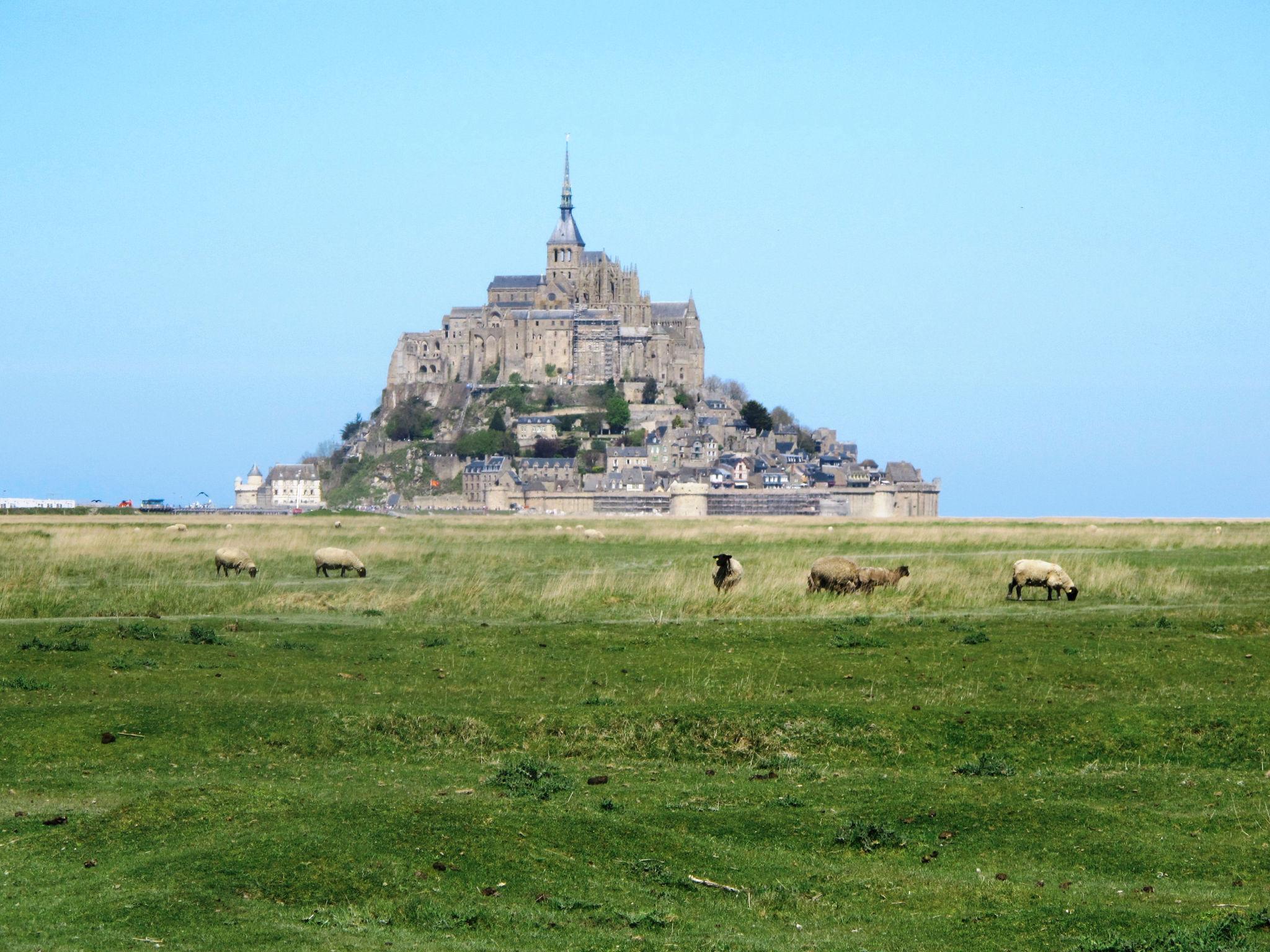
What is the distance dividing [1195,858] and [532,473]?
165 m

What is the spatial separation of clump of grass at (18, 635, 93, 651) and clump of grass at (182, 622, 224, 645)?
1.51 m

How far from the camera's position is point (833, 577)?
3091 cm

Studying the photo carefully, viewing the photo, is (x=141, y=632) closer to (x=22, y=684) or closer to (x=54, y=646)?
(x=54, y=646)

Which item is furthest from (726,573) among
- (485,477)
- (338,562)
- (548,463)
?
(548,463)

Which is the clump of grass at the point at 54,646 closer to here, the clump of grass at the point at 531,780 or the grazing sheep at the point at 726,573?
the clump of grass at the point at 531,780

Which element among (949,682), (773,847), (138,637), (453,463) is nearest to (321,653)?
(138,637)

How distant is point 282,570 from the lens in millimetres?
39844

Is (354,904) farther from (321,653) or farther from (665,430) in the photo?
(665,430)

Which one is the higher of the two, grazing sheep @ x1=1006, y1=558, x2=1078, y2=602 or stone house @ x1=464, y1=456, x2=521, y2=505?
stone house @ x1=464, y1=456, x2=521, y2=505

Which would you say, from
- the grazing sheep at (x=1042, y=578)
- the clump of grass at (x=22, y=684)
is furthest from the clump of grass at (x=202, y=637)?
the grazing sheep at (x=1042, y=578)

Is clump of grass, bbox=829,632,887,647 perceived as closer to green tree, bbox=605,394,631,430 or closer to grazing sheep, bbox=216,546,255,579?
grazing sheep, bbox=216,546,255,579

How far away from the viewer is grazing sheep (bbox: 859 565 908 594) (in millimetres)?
31203

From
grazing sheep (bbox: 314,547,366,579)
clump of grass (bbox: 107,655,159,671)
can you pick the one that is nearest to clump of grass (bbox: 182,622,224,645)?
clump of grass (bbox: 107,655,159,671)

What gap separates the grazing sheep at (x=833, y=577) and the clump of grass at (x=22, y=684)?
54.8 feet
